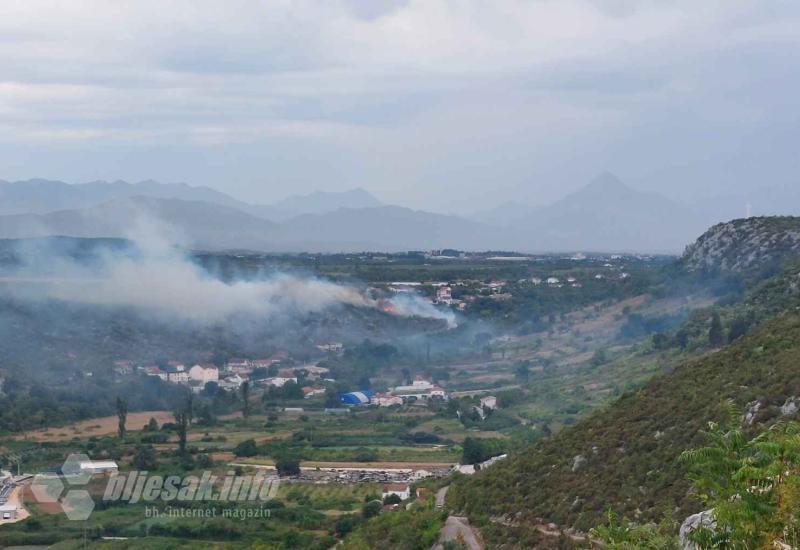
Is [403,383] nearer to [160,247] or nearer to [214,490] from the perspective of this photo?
[214,490]

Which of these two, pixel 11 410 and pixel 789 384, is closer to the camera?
pixel 789 384

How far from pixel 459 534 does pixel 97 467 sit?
23729 mm

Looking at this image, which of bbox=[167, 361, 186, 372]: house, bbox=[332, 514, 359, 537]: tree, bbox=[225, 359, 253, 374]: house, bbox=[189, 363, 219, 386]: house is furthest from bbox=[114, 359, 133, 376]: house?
bbox=[332, 514, 359, 537]: tree

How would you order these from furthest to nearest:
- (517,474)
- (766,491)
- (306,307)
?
(306,307), (517,474), (766,491)

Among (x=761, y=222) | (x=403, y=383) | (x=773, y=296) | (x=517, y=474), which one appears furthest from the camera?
(x=761, y=222)

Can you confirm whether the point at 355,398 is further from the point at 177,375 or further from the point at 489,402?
the point at 177,375

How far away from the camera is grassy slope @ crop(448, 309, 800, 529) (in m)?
25.8

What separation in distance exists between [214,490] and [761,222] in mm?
56354

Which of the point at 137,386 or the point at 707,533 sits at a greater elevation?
the point at 707,533

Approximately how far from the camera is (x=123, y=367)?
82.5 metres

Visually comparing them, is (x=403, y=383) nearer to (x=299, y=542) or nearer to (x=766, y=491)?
(x=299, y=542)

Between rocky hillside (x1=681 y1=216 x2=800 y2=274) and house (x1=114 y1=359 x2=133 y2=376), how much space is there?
43.6 m

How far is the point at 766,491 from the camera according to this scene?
11.9m

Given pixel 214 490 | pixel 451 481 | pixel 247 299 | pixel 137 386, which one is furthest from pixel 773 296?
pixel 247 299
